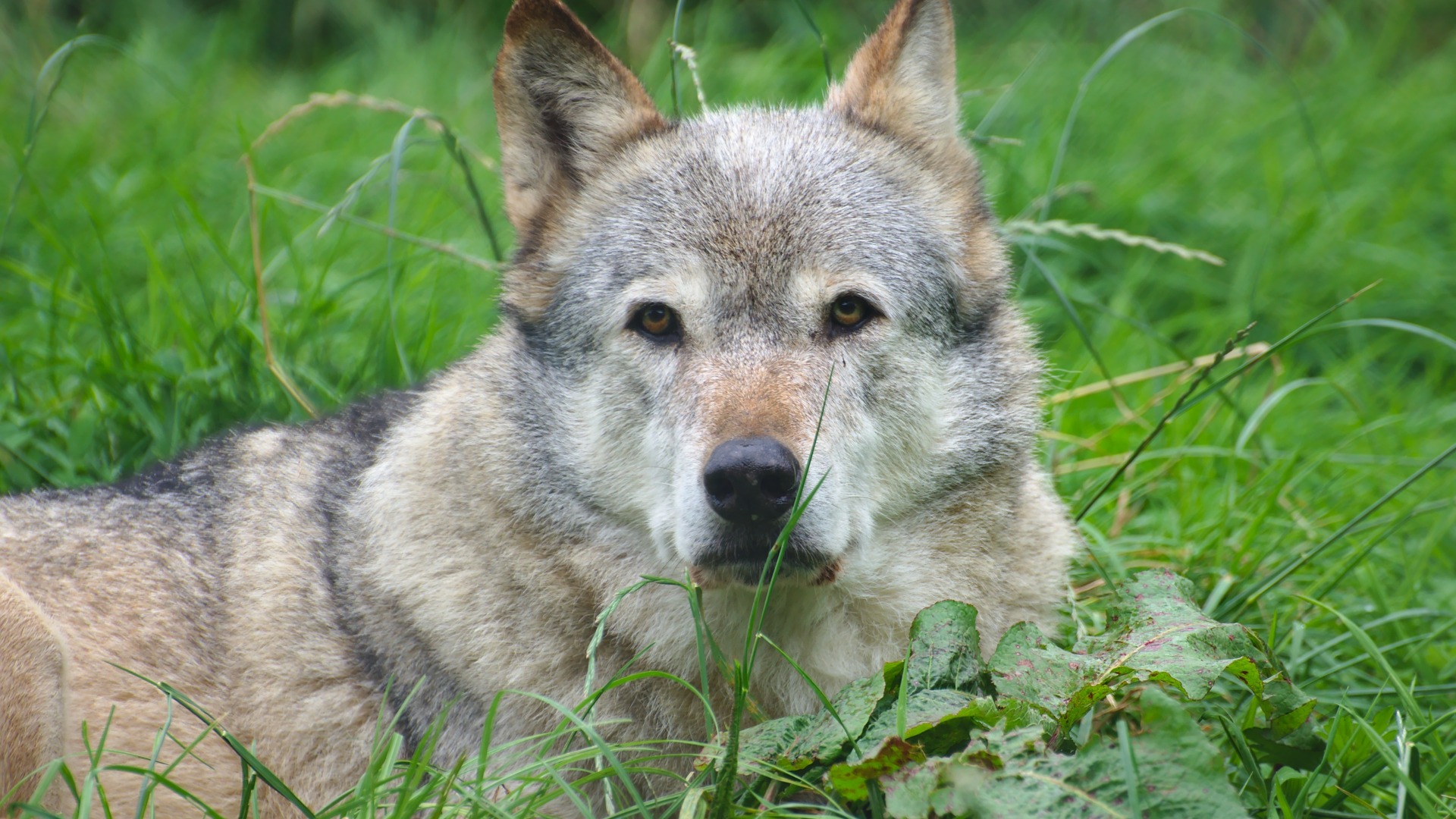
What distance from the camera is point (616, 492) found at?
3.22 m

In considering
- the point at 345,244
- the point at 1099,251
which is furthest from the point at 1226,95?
the point at 345,244

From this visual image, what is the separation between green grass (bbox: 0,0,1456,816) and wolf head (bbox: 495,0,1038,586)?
2.45 feet

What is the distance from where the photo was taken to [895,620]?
128 inches

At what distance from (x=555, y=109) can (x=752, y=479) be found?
4.90 feet

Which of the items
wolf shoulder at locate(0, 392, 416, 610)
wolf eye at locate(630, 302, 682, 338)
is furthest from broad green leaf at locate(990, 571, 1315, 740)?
wolf shoulder at locate(0, 392, 416, 610)

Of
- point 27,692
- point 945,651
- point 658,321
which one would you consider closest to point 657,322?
point 658,321

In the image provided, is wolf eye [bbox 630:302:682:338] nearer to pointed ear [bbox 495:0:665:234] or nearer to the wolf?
→ the wolf

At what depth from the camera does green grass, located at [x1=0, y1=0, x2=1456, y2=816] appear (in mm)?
4281

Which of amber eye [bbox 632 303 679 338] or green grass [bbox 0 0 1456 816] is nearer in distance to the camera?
amber eye [bbox 632 303 679 338]

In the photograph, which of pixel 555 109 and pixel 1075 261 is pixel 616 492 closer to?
pixel 555 109

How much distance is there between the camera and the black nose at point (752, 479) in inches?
107

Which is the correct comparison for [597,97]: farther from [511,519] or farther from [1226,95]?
[1226,95]

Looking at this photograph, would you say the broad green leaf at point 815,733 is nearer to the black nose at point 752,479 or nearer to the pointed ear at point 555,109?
the black nose at point 752,479

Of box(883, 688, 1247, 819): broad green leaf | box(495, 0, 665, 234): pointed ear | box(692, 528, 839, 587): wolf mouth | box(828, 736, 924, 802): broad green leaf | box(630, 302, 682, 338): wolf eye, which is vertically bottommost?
box(828, 736, 924, 802): broad green leaf
